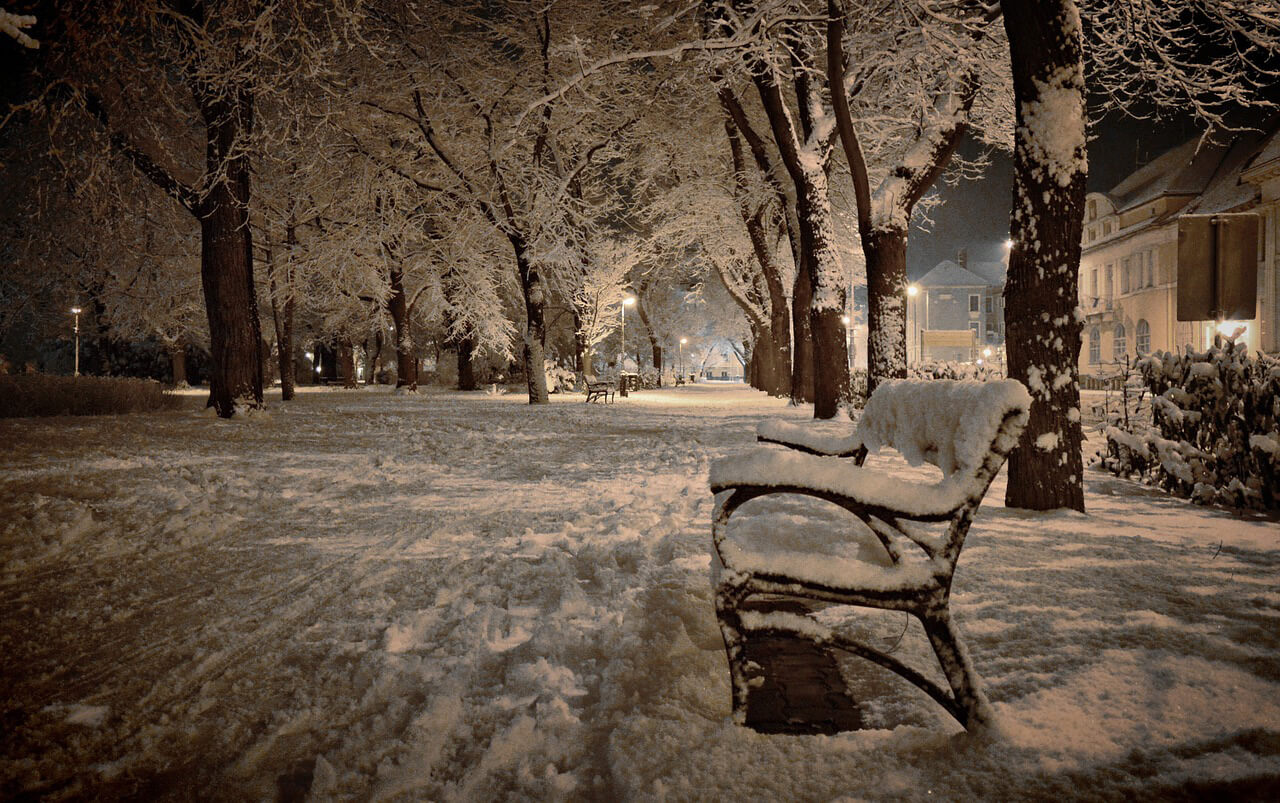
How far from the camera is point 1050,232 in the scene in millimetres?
4910

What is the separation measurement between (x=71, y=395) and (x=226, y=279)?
428 centimetres

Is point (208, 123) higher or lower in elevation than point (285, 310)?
higher

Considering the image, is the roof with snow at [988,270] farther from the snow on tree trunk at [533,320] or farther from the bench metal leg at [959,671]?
the bench metal leg at [959,671]

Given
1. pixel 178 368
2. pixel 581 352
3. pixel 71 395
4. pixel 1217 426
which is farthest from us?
pixel 178 368

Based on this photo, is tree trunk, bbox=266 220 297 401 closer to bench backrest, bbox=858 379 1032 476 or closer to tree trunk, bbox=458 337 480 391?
tree trunk, bbox=458 337 480 391

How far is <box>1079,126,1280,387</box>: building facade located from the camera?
2833cm

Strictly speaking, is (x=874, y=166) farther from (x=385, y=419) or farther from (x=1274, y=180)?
(x=1274, y=180)

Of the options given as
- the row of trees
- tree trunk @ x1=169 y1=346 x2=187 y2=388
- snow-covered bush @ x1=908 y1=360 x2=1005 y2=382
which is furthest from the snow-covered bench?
tree trunk @ x1=169 y1=346 x2=187 y2=388

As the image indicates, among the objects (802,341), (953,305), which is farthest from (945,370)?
(953,305)

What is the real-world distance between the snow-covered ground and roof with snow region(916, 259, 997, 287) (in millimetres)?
69616

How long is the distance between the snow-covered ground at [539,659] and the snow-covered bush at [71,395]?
9.32 m

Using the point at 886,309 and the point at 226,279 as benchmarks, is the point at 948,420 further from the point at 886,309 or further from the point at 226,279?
the point at 226,279

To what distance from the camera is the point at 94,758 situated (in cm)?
201

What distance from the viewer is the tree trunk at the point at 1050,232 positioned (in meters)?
4.87
